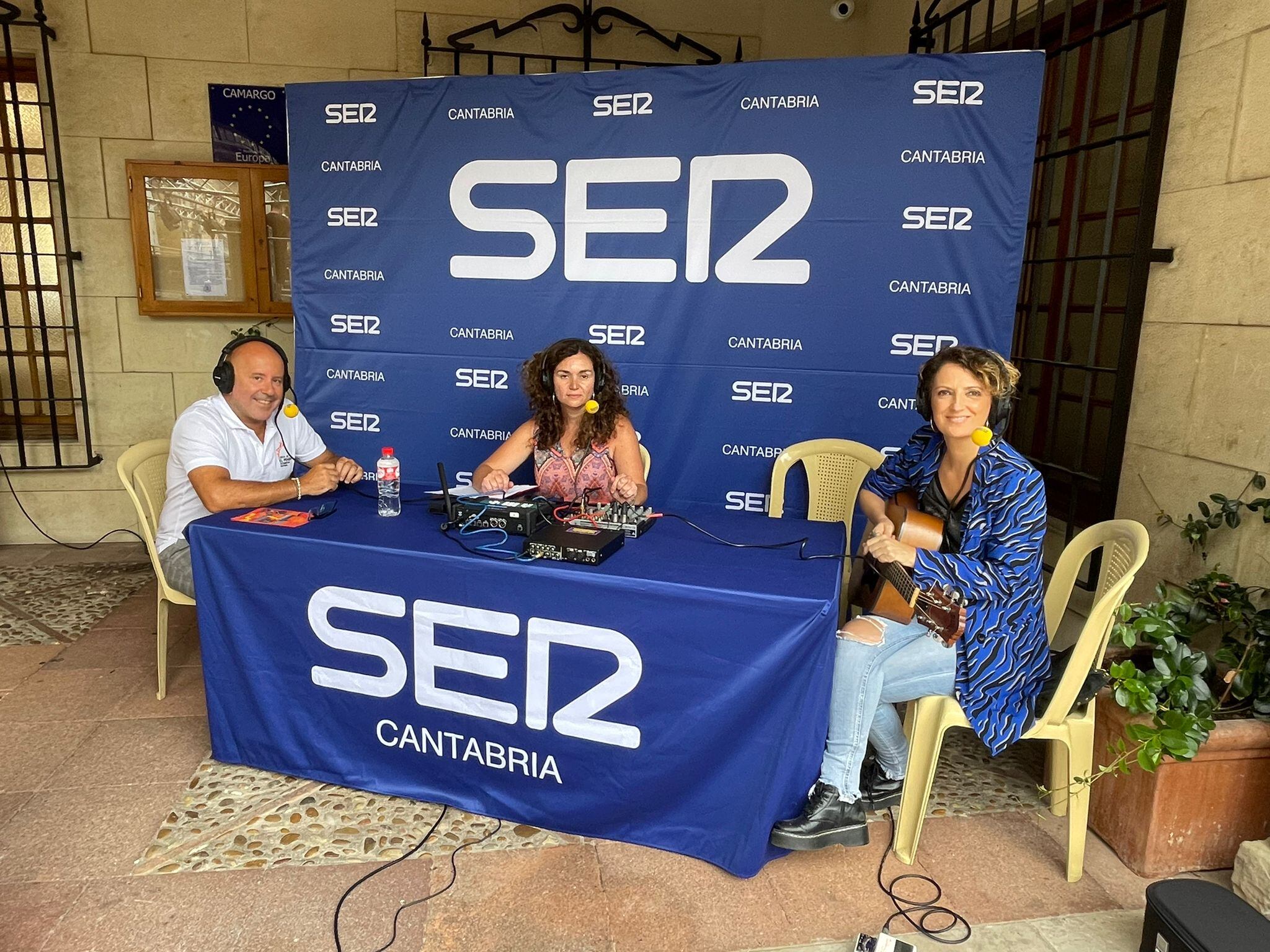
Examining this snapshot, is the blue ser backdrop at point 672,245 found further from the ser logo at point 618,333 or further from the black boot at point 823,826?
the black boot at point 823,826

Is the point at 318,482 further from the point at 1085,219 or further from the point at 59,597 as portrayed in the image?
the point at 1085,219

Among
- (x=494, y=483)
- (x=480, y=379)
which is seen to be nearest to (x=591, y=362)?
(x=494, y=483)

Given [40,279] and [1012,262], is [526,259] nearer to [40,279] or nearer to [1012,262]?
[1012,262]

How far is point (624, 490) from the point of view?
2447mm

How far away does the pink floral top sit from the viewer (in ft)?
8.71

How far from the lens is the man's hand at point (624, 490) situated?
2.44 meters

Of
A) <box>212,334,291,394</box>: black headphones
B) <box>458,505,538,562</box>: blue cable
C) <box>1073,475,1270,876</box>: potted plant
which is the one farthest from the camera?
<box>212,334,291,394</box>: black headphones

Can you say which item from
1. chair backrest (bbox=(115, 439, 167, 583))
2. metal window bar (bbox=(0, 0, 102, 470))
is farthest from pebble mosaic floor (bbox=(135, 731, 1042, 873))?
metal window bar (bbox=(0, 0, 102, 470))

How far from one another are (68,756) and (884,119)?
11.2 ft

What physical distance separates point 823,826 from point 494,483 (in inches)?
53.6

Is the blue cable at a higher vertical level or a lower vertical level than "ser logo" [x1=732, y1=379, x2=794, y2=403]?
lower

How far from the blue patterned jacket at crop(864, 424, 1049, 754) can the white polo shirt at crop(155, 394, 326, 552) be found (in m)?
2.05

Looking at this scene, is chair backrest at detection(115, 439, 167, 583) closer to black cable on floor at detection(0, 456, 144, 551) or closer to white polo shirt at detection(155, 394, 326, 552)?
white polo shirt at detection(155, 394, 326, 552)

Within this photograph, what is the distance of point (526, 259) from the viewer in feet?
10.9
